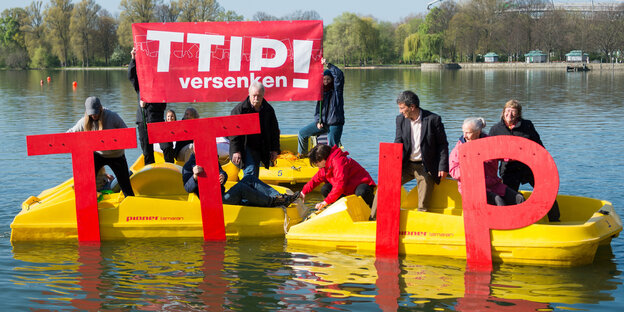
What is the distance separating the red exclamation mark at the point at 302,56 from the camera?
36.3 ft

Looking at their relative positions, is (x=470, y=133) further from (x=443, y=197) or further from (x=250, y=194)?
(x=250, y=194)

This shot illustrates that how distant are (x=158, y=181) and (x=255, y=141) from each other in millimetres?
1498

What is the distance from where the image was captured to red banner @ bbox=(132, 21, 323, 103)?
35.3 feet

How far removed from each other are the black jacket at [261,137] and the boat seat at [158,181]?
942 millimetres

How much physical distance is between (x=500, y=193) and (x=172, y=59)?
17.6 ft

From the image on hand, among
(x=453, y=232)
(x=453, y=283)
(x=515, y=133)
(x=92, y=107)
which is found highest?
(x=92, y=107)

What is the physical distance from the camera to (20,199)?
11656mm

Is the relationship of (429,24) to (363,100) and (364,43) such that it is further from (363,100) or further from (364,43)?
(363,100)

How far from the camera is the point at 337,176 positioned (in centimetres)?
902

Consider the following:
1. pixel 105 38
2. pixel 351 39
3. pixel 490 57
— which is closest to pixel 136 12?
pixel 105 38

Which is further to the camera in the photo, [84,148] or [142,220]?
[142,220]

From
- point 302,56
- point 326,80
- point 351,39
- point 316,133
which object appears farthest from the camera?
point 351,39

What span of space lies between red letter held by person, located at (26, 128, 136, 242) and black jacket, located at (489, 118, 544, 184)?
4.38 metres

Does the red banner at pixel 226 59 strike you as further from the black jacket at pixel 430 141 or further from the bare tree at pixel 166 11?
the bare tree at pixel 166 11
